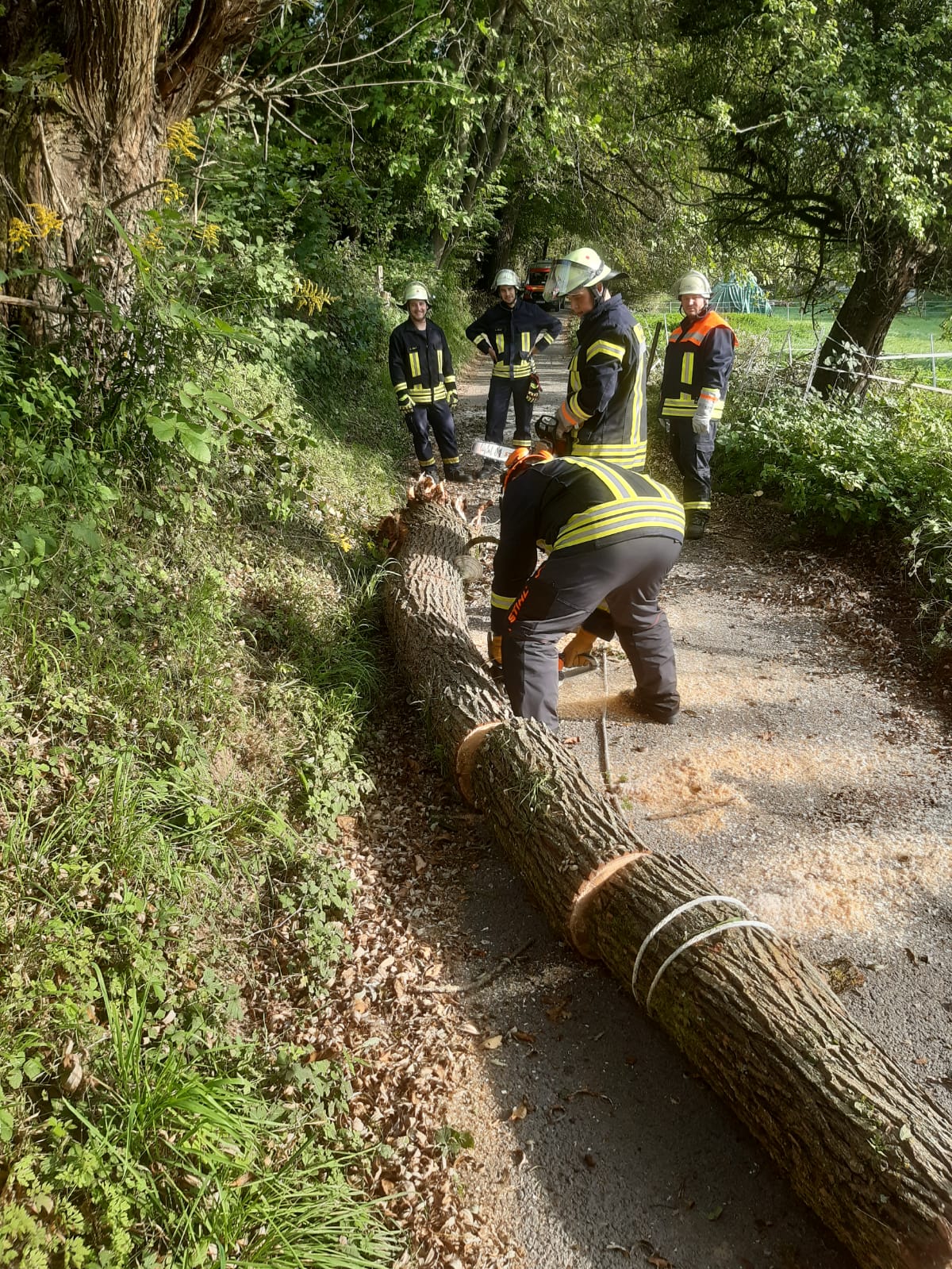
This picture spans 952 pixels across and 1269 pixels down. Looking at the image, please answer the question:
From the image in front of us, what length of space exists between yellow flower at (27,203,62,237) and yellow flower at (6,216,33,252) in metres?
0.05

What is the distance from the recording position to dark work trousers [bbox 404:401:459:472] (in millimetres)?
8055

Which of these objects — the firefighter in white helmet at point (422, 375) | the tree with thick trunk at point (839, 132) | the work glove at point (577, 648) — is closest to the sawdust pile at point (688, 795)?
the work glove at point (577, 648)

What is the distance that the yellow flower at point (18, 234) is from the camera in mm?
3400

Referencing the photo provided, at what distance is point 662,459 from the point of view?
28.6 feet

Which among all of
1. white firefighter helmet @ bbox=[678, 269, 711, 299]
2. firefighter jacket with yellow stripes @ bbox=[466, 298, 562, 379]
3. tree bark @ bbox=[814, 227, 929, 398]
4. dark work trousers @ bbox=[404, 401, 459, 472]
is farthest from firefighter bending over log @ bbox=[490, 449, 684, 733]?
tree bark @ bbox=[814, 227, 929, 398]

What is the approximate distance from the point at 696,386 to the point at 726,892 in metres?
4.66

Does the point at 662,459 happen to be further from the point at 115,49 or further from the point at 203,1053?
the point at 203,1053

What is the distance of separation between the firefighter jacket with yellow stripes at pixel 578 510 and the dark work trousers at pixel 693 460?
2.98 metres

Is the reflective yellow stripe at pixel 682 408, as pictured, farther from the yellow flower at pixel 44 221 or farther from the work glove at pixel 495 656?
the yellow flower at pixel 44 221

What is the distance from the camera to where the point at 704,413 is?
21.5 feet

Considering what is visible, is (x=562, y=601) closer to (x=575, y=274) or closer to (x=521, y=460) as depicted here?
(x=521, y=460)

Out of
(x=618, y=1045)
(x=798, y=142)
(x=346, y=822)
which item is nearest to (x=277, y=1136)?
(x=618, y=1045)

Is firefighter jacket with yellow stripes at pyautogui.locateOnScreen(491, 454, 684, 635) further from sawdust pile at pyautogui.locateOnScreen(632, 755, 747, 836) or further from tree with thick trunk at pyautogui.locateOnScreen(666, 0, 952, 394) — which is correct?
tree with thick trunk at pyautogui.locateOnScreen(666, 0, 952, 394)

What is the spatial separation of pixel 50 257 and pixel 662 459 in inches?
251
